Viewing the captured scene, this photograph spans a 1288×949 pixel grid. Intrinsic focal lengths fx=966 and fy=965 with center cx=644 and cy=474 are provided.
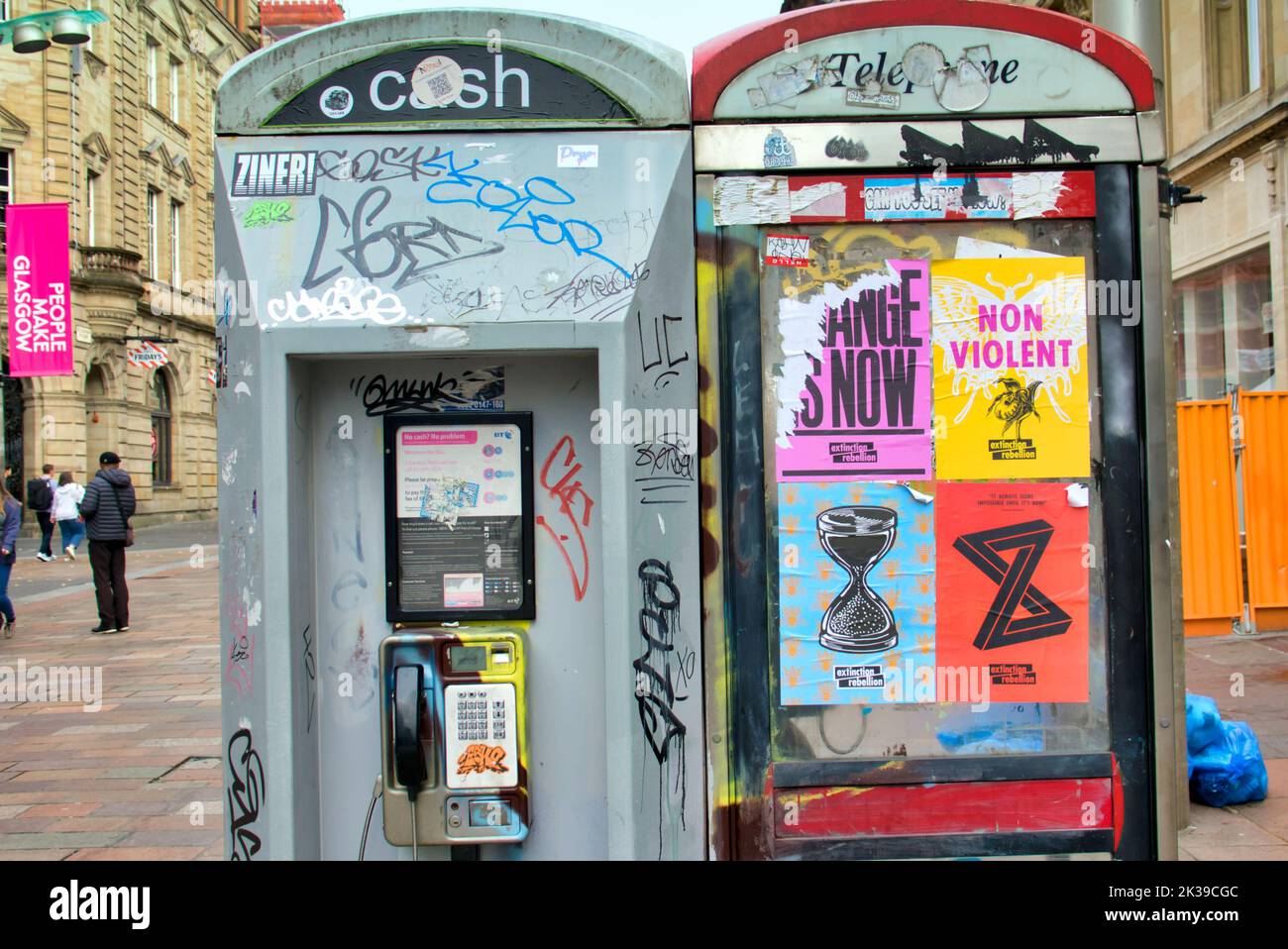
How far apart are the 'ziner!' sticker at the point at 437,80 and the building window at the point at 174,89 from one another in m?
28.9

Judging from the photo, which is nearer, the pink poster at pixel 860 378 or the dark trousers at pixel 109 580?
the pink poster at pixel 860 378

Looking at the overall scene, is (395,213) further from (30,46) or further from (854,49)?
(30,46)

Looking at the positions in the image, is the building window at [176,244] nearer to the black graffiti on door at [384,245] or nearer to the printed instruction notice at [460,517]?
the black graffiti on door at [384,245]

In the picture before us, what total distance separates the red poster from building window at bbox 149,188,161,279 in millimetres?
28180

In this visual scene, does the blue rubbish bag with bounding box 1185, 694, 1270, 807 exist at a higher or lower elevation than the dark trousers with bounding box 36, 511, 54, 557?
lower

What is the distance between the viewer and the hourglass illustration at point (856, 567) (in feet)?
9.43

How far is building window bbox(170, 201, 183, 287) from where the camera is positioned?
27.8 m

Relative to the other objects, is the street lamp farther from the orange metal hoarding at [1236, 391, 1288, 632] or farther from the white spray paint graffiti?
the orange metal hoarding at [1236, 391, 1288, 632]

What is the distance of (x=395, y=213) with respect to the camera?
9.24 feet

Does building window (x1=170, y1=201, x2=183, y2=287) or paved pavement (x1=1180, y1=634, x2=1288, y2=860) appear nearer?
paved pavement (x1=1180, y1=634, x2=1288, y2=860)

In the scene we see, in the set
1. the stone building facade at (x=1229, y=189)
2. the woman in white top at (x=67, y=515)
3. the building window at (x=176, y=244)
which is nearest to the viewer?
the stone building facade at (x=1229, y=189)

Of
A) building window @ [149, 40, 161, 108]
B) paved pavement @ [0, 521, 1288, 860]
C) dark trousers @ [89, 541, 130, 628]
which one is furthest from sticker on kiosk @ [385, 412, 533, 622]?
building window @ [149, 40, 161, 108]

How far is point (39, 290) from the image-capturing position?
14.4m

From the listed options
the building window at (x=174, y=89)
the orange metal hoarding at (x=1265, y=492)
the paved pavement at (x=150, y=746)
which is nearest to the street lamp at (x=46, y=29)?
the paved pavement at (x=150, y=746)
